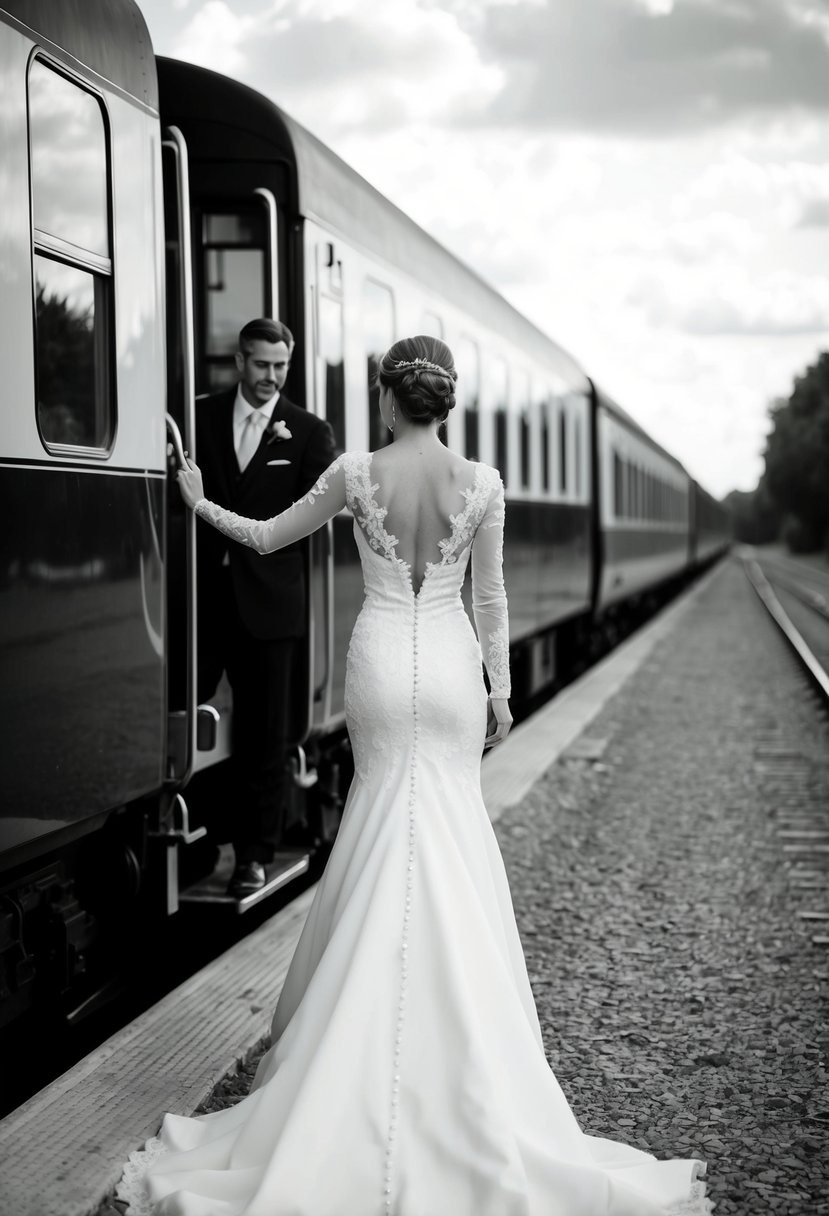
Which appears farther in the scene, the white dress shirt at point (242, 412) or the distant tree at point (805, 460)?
the distant tree at point (805, 460)

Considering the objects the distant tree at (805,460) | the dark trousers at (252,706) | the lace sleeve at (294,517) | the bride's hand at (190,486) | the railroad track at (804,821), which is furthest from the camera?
the distant tree at (805,460)

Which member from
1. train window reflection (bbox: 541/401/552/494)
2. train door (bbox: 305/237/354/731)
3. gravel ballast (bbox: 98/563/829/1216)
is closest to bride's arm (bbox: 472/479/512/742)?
gravel ballast (bbox: 98/563/829/1216)

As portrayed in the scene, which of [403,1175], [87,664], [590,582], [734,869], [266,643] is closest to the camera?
[403,1175]

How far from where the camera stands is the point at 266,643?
6.01 metres

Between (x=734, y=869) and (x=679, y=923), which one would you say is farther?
(x=734, y=869)

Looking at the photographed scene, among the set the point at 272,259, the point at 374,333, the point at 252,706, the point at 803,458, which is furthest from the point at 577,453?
the point at 803,458

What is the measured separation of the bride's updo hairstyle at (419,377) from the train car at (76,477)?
40.8 inches

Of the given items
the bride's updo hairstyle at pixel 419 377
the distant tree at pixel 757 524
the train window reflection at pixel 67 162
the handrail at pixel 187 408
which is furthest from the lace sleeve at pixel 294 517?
the distant tree at pixel 757 524

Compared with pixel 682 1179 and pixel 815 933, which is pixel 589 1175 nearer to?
pixel 682 1179

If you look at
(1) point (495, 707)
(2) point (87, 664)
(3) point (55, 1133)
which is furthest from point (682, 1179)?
(2) point (87, 664)

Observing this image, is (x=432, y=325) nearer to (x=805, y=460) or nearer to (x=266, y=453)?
(x=266, y=453)

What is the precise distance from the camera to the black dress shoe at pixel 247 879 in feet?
19.7

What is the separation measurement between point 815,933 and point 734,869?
4.29 ft

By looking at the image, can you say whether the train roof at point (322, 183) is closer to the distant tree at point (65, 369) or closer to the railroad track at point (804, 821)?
the distant tree at point (65, 369)
